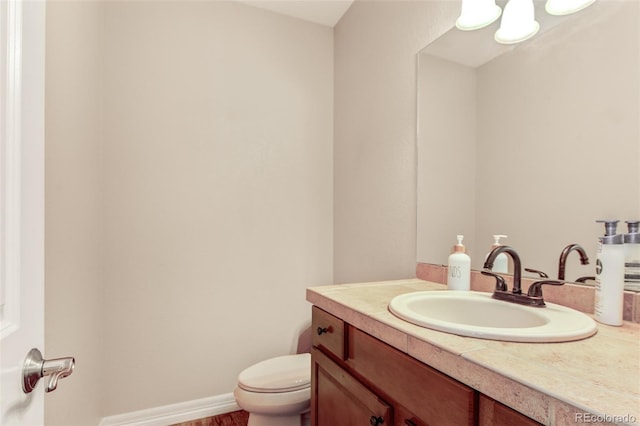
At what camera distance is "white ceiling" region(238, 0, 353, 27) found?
202 cm

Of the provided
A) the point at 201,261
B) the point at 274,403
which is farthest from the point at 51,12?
the point at 274,403

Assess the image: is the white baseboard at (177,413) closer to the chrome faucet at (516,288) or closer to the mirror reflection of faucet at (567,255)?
the chrome faucet at (516,288)

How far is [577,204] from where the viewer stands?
3.02 feet

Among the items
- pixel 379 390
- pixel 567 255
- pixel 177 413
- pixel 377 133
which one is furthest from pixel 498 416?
pixel 177 413

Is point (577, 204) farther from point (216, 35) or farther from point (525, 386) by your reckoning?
point (216, 35)

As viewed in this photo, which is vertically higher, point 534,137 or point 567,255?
point 534,137

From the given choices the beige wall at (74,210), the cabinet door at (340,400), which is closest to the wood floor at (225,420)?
the beige wall at (74,210)

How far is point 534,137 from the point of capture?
40.8 inches

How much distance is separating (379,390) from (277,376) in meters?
0.92

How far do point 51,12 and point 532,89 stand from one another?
5.20 ft

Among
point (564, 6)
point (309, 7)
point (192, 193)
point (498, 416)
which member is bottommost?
point (498, 416)

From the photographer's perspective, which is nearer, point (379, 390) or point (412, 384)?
point (412, 384)

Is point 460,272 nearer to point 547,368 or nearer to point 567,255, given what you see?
point 567,255

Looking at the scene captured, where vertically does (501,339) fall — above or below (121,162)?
below
